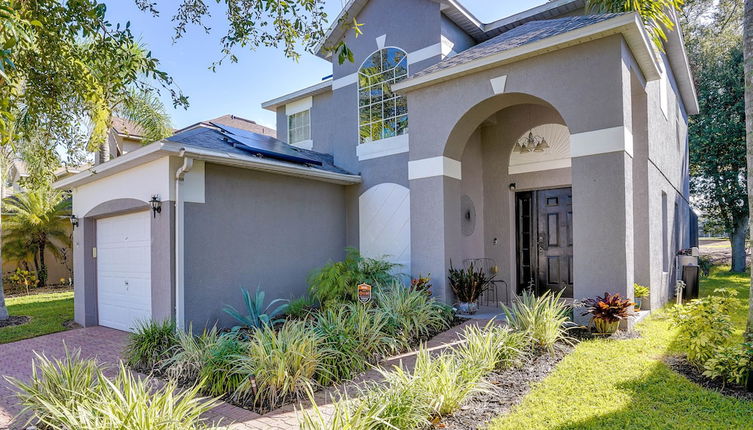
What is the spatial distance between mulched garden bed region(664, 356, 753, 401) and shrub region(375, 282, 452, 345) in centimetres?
339

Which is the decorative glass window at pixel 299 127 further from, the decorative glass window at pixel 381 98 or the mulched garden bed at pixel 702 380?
the mulched garden bed at pixel 702 380

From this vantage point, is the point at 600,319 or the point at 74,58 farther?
the point at 600,319

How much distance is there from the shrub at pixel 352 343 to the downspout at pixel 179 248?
2.83m

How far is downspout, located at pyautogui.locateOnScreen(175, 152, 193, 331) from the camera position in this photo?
761cm

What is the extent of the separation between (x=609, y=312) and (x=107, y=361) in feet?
26.0

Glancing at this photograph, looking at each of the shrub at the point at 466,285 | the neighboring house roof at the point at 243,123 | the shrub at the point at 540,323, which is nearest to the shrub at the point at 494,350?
the shrub at the point at 540,323

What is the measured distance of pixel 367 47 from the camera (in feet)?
38.2

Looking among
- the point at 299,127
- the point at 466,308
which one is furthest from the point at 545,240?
the point at 299,127

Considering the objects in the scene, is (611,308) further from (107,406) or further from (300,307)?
(107,406)

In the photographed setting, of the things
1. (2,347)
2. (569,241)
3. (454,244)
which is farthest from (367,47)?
(2,347)

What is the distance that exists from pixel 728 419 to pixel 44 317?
13807 millimetres

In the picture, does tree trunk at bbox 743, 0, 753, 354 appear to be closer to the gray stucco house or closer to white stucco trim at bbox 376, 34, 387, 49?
the gray stucco house

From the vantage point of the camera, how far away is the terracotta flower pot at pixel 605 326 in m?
6.59

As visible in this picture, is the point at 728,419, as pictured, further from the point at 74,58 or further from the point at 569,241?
the point at 74,58
